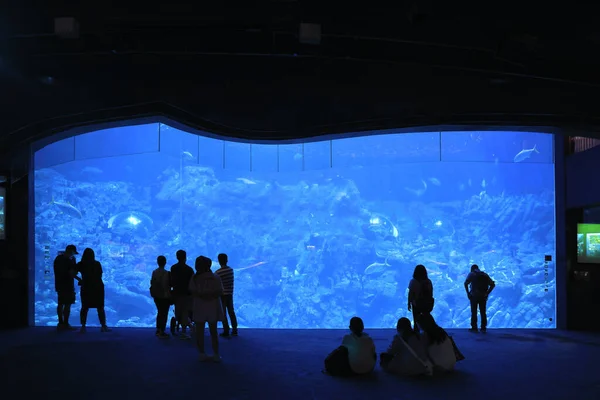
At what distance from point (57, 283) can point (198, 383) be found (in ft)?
18.0

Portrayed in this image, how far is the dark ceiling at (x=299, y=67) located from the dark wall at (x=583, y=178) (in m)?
1.69

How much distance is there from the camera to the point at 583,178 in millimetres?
11055

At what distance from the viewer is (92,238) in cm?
4797

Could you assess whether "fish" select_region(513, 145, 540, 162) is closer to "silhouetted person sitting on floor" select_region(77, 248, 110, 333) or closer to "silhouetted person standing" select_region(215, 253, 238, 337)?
"silhouetted person standing" select_region(215, 253, 238, 337)

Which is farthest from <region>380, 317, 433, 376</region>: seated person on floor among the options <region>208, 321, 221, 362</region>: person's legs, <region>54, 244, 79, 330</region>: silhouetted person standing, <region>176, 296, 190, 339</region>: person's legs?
<region>54, 244, 79, 330</region>: silhouetted person standing

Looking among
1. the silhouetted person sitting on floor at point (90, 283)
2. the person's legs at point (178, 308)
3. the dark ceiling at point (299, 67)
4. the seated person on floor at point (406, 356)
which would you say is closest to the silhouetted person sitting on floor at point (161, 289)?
the person's legs at point (178, 308)

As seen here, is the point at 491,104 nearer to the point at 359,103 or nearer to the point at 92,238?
the point at 359,103

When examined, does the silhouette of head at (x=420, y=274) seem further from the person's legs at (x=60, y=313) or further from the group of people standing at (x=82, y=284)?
the person's legs at (x=60, y=313)

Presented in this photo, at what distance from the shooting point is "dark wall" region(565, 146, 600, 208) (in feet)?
34.7

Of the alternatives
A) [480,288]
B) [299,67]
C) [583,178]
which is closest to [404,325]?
[299,67]

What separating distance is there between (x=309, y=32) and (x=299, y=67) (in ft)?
6.94

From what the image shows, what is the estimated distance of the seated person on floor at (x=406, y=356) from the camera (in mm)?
5648

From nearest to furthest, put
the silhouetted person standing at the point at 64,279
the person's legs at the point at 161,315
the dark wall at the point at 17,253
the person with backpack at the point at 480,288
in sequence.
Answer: the person's legs at the point at 161,315 → the silhouetted person standing at the point at 64,279 → the dark wall at the point at 17,253 → the person with backpack at the point at 480,288

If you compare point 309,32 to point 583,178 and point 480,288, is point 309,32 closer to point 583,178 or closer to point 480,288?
point 480,288
